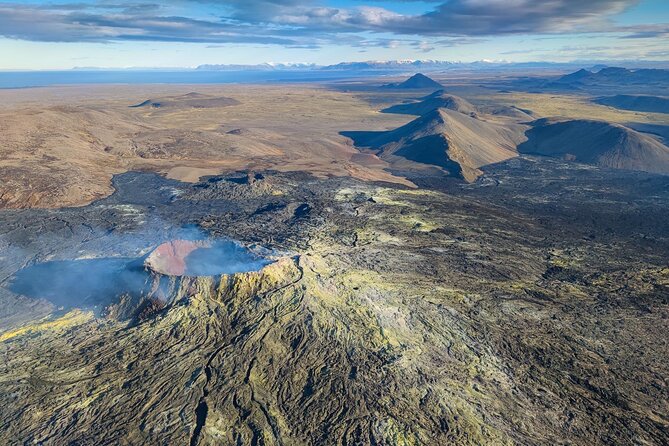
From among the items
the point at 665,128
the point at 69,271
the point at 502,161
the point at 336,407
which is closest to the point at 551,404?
the point at 336,407

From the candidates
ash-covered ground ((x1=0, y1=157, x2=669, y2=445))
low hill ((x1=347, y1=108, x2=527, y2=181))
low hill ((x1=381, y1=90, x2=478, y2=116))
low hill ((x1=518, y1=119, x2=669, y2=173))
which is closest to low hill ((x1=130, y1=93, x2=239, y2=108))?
low hill ((x1=381, y1=90, x2=478, y2=116))

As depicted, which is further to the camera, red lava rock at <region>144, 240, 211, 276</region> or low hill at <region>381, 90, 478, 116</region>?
low hill at <region>381, 90, 478, 116</region>

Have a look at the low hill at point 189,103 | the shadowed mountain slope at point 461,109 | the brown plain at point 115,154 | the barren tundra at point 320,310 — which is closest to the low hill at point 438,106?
the shadowed mountain slope at point 461,109

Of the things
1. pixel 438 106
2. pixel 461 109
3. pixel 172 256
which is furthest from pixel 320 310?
pixel 438 106

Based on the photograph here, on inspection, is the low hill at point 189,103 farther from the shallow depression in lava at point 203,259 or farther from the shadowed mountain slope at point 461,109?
the shallow depression in lava at point 203,259

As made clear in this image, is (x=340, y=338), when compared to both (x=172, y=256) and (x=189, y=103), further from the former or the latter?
(x=189, y=103)

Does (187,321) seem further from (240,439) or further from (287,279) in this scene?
(240,439)

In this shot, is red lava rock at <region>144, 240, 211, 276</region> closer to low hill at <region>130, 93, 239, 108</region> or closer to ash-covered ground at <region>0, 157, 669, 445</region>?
ash-covered ground at <region>0, 157, 669, 445</region>
